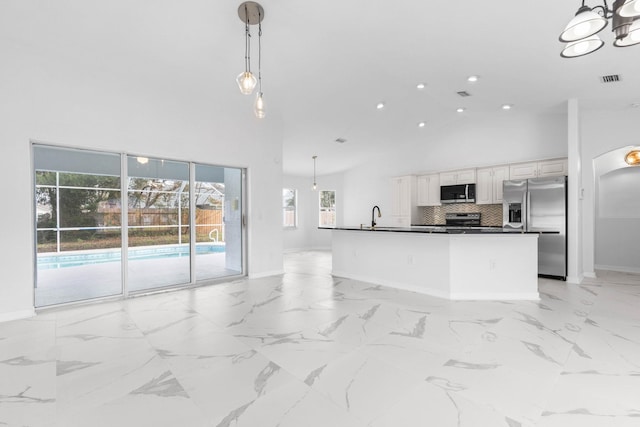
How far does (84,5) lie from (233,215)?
3636mm

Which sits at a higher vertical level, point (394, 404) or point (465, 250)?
point (465, 250)

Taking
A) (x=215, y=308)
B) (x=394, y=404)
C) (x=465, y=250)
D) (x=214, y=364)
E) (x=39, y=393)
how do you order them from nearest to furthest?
(x=394, y=404) < (x=39, y=393) < (x=214, y=364) < (x=215, y=308) < (x=465, y=250)

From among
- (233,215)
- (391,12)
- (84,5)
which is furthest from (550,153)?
Result: (84,5)

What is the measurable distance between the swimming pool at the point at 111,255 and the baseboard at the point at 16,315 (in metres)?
1.20

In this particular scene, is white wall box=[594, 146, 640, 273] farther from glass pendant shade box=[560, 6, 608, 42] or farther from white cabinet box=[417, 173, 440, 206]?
glass pendant shade box=[560, 6, 608, 42]

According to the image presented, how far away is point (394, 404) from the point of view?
1.94m

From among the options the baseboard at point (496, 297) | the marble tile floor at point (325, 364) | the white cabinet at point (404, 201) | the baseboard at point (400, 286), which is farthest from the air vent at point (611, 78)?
the white cabinet at point (404, 201)

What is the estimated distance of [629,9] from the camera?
1.80 metres

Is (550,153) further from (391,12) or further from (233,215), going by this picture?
(233,215)

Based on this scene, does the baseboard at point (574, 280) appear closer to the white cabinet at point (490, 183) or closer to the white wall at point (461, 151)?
the white cabinet at point (490, 183)

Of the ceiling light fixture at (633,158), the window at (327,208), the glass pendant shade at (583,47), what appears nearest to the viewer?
the glass pendant shade at (583,47)

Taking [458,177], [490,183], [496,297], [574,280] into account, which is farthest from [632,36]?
[458,177]

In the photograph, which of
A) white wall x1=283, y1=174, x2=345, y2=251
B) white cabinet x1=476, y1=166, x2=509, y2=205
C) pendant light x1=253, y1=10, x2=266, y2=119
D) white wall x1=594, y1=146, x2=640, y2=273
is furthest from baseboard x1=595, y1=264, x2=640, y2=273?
pendant light x1=253, y1=10, x2=266, y2=119

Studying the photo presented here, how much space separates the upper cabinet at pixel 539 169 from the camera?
19.8 feet
